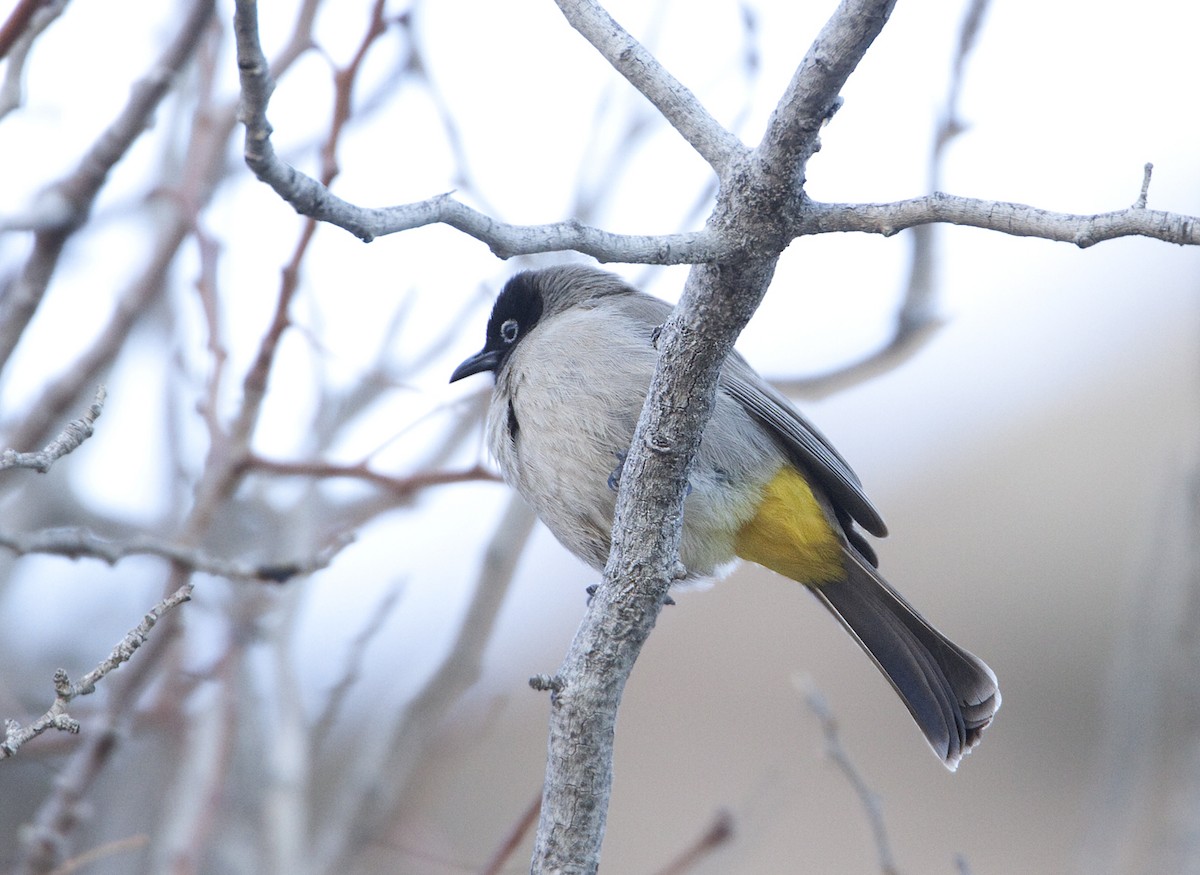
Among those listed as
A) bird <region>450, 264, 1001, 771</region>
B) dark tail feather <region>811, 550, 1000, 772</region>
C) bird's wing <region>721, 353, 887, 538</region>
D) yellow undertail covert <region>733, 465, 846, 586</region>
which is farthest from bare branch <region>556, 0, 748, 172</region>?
dark tail feather <region>811, 550, 1000, 772</region>

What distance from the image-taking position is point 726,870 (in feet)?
10.7

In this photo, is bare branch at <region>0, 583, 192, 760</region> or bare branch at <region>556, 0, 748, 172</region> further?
bare branch at <region>556, 0, 748, 172</region>

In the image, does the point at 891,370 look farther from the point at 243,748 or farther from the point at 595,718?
the point at 243,748

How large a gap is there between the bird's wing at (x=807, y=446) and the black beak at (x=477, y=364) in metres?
0.86

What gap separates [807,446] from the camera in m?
3.60

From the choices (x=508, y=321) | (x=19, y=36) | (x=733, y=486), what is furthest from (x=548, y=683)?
(x=508, y=321)

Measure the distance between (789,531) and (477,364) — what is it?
4.07 feet

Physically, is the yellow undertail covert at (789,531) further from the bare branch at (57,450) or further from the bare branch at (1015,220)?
the bare branch at (57,450)

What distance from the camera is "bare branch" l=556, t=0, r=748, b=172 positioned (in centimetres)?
207

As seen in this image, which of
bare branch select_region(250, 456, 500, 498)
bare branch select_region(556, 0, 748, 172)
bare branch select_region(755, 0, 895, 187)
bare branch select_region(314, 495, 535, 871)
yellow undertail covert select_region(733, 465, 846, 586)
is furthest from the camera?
yellow undertail covert select_region(733, 465, 846, 586)

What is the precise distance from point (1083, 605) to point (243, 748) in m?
8.10

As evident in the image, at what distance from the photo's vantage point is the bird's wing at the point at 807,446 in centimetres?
360

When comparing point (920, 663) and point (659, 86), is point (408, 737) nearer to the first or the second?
point (920, 663)

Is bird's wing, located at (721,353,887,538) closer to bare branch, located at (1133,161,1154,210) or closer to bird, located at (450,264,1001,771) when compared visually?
bird, located at (450,264,1001,771)
